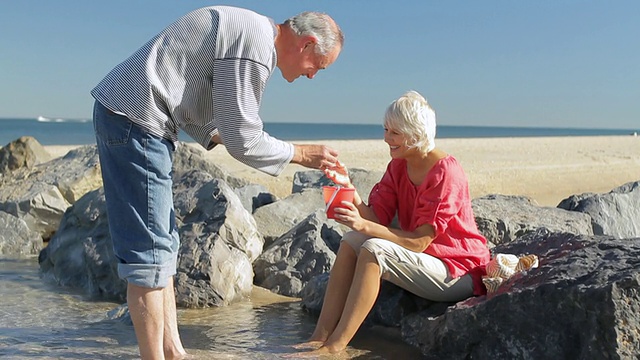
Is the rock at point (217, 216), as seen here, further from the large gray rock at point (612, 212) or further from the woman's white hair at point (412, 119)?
the large gray rock at point (612, 212)

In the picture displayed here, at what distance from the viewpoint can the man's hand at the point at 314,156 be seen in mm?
3645

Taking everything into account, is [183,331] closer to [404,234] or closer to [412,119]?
[404,234]

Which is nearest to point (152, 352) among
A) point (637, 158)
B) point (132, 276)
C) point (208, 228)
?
point (132, 276)

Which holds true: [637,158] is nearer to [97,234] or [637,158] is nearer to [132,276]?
[97,234]

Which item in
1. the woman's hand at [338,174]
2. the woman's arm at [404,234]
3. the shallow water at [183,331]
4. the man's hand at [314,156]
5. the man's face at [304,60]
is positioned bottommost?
the shallow water at [183,331]

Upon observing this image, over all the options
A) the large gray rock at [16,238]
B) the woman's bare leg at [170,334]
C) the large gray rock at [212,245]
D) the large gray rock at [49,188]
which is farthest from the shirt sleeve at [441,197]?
the large gray rock at [49,188]

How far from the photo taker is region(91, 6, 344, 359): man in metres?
3.38

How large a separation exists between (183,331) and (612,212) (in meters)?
3.99

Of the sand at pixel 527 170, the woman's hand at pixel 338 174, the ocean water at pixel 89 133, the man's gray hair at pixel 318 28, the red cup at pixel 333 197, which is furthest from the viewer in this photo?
the ocean water at pixel 89 133

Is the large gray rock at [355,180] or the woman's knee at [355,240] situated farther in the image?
the large gray rock at [355,180]

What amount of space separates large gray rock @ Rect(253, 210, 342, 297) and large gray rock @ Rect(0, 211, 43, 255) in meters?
2.94

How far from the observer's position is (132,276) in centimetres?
346

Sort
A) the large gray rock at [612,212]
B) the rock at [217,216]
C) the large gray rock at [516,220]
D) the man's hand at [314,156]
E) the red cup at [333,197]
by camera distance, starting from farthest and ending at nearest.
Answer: the large gray rock at [612,212] < the rock at [217,216] < the large gray rock at [516,220] < the red cup at [333,197] < the man's hand at [314,156]

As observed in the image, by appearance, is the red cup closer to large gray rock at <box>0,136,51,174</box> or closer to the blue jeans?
the blue jeans
